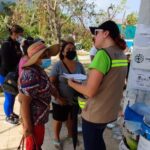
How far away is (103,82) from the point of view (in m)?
2.47

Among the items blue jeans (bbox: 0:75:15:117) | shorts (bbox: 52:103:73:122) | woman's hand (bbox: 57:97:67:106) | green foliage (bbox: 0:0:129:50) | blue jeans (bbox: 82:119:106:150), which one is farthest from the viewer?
green foliage (bbox: 0:0:129:50)

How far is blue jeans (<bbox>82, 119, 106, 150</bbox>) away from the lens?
264 cm

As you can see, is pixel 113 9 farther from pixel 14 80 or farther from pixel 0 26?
pixel 14 80

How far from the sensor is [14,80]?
4.34m

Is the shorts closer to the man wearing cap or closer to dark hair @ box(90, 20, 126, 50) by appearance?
the man wearing cap

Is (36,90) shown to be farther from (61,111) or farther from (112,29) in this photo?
(61,111)

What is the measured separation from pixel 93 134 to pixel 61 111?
3.87ft

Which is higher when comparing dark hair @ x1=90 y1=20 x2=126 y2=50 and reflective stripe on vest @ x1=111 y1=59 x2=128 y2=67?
dark hair @ x1=90 y1=20 x2=126 y2=50

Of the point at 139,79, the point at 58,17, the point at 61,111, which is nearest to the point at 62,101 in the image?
the point at 61,111

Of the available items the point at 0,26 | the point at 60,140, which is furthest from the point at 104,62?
the point at 0,26

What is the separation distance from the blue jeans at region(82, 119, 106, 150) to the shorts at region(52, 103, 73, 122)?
107 cm

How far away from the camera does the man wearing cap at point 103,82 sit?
2395mm

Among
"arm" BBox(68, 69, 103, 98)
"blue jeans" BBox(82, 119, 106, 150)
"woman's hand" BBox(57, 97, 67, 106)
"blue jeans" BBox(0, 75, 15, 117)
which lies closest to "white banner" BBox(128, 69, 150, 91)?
"blue jeans" BBox(82, 119, 106, 150)

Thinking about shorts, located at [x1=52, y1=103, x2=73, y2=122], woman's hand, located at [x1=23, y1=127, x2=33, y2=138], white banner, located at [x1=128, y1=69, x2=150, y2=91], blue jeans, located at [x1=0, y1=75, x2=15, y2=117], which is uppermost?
white banner, located at [x1=128, y1=69, x2=150, y2=91]
